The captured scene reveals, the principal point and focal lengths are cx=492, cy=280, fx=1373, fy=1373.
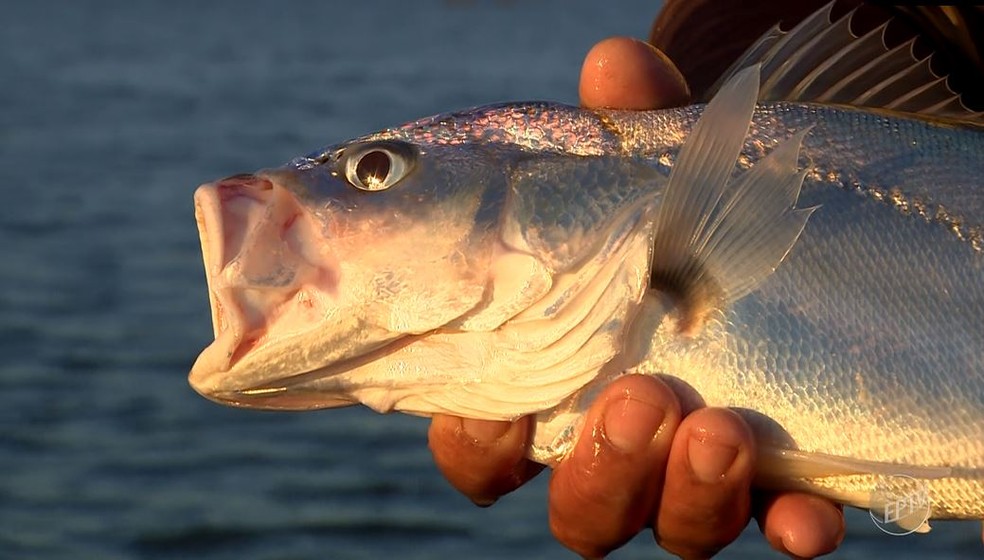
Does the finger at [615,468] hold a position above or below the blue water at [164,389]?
below

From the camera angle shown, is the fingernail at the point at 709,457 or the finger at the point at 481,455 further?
the finger at the point at 481,455

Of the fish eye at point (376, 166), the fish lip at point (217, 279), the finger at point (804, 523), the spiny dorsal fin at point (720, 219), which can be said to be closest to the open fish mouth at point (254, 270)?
the fish lip at point (217, 279)

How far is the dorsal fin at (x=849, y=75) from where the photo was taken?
3750 millimetres

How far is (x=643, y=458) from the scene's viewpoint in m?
3.55

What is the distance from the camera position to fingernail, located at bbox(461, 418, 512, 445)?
148 inches

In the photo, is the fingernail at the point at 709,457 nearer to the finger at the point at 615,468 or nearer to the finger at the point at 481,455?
the finger at the point at 615,468

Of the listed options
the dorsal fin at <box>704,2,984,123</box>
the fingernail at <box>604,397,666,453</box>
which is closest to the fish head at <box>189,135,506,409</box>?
the fingernail at <box>604,397,666,453</box>

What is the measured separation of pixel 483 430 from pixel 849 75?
1411 mm

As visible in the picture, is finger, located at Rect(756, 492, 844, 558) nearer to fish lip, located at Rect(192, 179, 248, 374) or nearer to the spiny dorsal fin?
the spiny dorsal fin

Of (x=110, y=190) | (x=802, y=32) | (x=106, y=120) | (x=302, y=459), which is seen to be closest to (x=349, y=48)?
(x=106, y=120)

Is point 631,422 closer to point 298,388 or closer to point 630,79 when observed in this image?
point 298,388

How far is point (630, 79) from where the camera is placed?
170 inches

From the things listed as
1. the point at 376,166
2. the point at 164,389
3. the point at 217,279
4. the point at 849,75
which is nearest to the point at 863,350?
the point at 849,75

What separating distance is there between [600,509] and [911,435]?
0.87 meters
